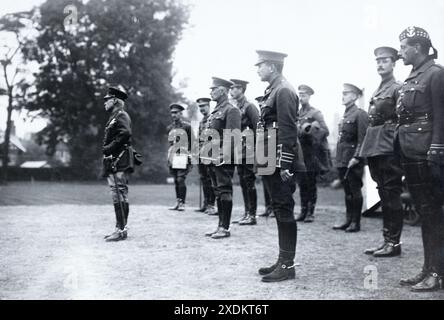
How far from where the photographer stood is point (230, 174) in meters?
7.05

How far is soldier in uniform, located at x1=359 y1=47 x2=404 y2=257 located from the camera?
5.62 meters

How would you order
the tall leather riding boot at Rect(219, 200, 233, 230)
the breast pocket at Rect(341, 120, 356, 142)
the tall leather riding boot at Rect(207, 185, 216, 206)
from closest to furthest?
the tall leather riding boot at Rect(219, 200, 233, 230), the breast pocket at Rect(341, 120, 356, 142), the tall leather riding boot at Rect(207, 185, 216, 206)

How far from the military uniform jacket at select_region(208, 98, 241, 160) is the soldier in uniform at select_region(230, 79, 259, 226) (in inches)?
33.7

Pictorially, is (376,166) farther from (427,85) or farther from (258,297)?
(258,297)

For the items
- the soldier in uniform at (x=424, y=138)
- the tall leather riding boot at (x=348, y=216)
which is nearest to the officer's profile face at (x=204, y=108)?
the tall leather riding boot at (x=348, y=216)

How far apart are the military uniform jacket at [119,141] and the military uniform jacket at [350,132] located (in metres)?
3.41

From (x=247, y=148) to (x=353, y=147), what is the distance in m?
1.71

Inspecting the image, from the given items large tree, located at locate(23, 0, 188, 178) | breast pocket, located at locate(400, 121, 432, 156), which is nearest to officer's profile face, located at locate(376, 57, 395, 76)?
breast pocket, located at locate(400, 121, 432, 156)

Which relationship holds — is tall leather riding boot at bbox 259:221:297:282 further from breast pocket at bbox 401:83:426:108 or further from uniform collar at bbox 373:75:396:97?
uniform collar at bbox 373:75:396:97

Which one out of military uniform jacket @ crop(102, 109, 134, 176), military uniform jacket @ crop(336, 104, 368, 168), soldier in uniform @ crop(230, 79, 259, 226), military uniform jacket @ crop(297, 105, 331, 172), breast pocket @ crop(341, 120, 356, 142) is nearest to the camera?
military uniform jacket @ crop(102, 109, 134, 176)

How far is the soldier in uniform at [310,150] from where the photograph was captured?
850 centimetres
